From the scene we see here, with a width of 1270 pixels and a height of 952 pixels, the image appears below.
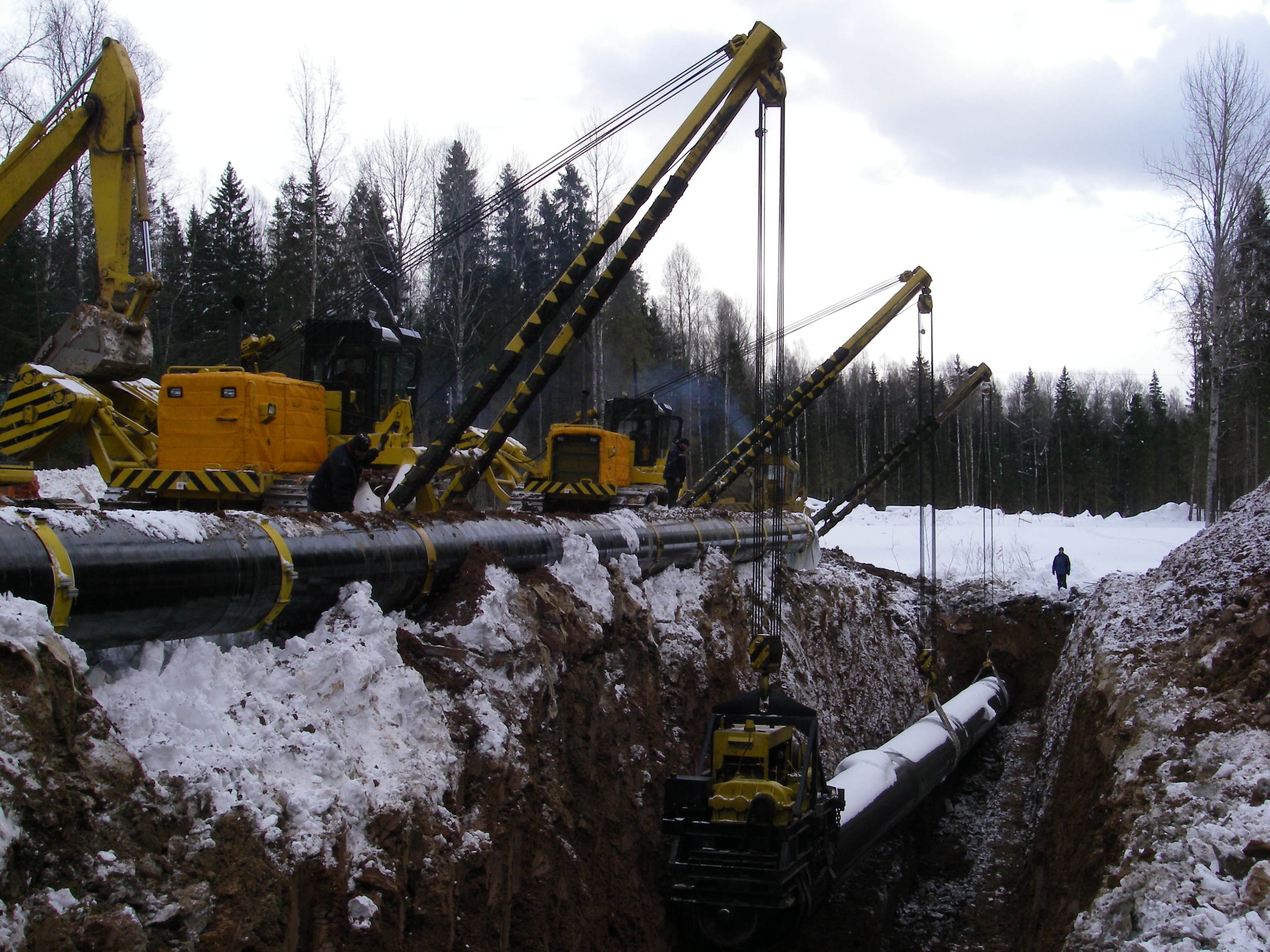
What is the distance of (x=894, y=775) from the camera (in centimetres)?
1066

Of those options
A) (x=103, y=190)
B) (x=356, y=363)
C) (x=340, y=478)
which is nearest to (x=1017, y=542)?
(x=356, y=363)

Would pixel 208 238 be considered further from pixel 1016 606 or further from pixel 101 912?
pixel 101 912

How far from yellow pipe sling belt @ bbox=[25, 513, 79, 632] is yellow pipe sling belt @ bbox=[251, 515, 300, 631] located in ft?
4.04

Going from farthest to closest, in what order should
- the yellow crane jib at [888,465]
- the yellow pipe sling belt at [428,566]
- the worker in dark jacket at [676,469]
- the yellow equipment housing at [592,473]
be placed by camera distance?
the yellow crane jib at [888,465] → the worker in dark jacket at [676,469] → the yellow equipment housing at [592,473] → the yellow pipe sling belt at [428,566]

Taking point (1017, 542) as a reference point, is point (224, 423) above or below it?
above

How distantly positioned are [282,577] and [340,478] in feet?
10.9

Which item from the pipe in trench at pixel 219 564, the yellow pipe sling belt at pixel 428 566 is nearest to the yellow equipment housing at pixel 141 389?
the pipe in trench at pixel 219 564

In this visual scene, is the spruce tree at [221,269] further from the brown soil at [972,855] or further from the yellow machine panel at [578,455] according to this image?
the brown soil at [972,855]

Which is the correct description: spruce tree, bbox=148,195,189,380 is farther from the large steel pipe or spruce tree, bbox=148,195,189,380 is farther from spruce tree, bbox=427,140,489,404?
the large steel pipe

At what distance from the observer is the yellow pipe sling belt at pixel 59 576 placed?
14.1ft

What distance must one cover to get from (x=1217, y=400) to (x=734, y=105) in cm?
1842

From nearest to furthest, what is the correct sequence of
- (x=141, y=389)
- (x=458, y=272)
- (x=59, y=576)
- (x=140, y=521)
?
(x=59, y=576)
(x=140, y=521)
(x=141, y=389)
(x=458, y=272)

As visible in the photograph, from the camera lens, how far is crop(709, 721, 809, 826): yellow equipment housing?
7109 millimetres

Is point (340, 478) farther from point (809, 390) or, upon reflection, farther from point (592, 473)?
point (809, 390)
